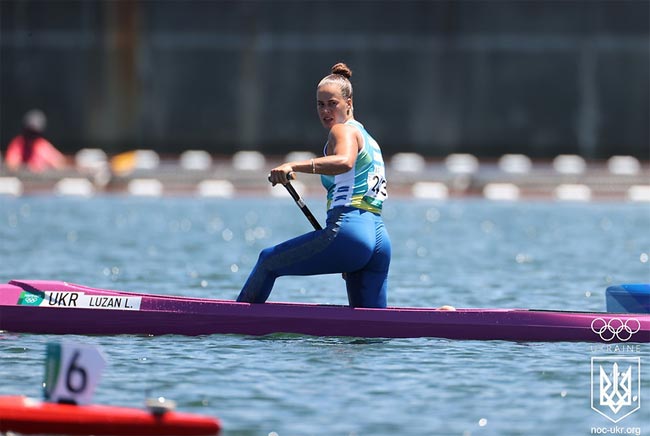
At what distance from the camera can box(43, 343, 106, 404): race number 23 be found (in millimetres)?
7602

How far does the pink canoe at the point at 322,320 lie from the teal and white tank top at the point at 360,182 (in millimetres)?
800

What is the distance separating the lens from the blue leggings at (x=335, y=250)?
32.6 feet

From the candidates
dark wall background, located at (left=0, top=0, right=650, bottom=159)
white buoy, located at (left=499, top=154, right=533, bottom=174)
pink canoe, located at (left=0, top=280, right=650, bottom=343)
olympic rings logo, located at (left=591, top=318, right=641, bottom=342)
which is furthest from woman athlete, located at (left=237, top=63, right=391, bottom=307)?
dark wall background, located at (left=0, top=0, right=650, bottom=159)

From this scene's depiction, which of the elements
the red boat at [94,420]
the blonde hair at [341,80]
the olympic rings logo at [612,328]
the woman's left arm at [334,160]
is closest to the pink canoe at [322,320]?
the olympic rings logo at [612,328]

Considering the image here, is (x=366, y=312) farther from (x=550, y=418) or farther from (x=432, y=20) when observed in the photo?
(x=432, y=20)

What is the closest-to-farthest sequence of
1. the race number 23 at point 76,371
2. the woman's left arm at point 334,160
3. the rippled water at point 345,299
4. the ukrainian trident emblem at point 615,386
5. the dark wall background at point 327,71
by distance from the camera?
the race number 23 at point 76,371
the rippled water at point 345,299
the ukrainian trident emblem at point 615,386
the woman's left arm at point 334,160
the dark wall background at point 327,71

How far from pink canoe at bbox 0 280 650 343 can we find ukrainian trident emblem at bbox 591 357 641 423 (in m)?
0.49

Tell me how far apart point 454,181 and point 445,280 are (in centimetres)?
1176

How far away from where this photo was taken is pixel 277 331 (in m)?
10.4

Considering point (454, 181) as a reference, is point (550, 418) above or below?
below

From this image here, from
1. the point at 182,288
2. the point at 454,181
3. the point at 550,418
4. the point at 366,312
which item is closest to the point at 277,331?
the point at 366,312

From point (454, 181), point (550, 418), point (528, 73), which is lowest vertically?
point (550, 418)

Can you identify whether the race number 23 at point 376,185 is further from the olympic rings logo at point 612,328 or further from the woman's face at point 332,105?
the olympic rings logo at point 612,328

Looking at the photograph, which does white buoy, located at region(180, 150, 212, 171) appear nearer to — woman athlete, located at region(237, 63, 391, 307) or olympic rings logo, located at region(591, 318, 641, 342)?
woman athlete, located at region(237, 63, 391, 307)
